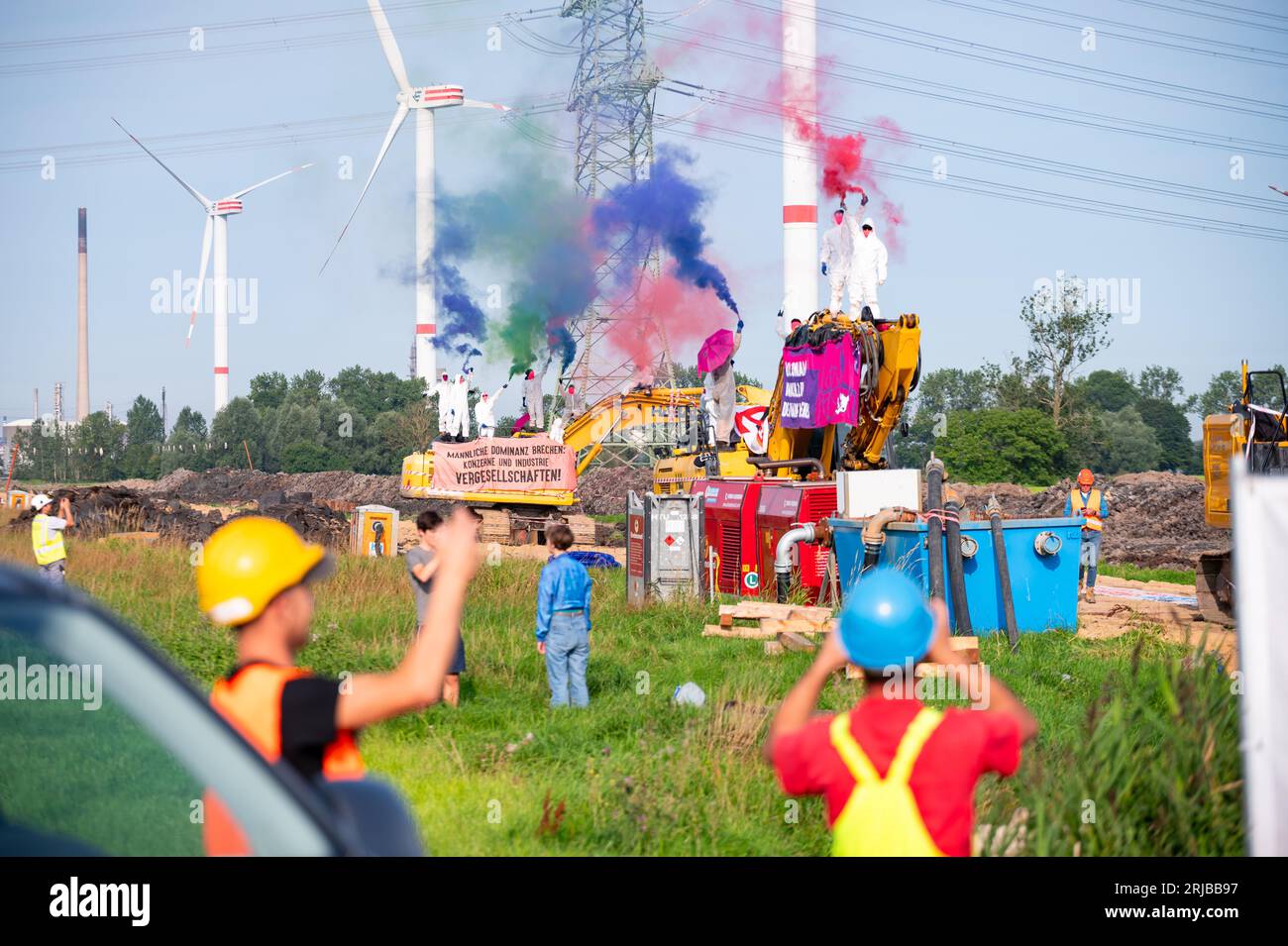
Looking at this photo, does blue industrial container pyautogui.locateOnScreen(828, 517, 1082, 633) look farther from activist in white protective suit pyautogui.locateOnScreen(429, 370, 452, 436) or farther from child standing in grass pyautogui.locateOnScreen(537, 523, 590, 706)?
activist in white protective suit pyautogui.locateOnScreen(429, 370, 452, 436)

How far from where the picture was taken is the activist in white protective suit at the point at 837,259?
17188 millimetres

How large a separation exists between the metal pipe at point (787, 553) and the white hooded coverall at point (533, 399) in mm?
15645

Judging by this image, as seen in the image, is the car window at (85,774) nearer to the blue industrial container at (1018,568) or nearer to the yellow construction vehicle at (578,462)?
the blue industrial container at (1018,568)

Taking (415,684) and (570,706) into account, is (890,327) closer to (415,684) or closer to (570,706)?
(570,706)

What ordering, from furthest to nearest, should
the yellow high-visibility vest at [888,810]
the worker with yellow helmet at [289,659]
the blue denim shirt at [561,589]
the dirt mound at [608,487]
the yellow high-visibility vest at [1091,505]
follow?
the dirt mound at [608,487] → the yellow high-visibility vest at [1091,505] → the blue denim shirt at [561,589] → the yellow high-visibility vest at [888,810] → the worker with yellow helmet at [289,659]

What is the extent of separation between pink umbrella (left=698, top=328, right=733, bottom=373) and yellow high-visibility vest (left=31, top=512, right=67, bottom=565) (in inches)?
412

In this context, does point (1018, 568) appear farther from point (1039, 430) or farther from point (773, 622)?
point (1039, 430)

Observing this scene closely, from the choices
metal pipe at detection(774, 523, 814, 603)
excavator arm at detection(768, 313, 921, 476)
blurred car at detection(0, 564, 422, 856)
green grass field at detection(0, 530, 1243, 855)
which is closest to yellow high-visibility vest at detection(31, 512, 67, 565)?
green grass field at detection(0, 530, 1243, 855)

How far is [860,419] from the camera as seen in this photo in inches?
671

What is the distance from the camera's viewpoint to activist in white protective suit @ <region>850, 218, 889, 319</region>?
1689 cm

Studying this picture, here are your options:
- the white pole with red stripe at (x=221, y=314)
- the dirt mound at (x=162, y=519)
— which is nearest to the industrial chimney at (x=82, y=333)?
the white pole with red stripe at (x=221, y=314)

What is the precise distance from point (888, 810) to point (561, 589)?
6255 mm

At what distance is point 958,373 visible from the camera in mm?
91562

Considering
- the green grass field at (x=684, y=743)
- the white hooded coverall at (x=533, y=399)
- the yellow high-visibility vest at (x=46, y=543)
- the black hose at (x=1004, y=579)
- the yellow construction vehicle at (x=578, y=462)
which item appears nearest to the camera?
the green grass field at (x=684, y=743)
